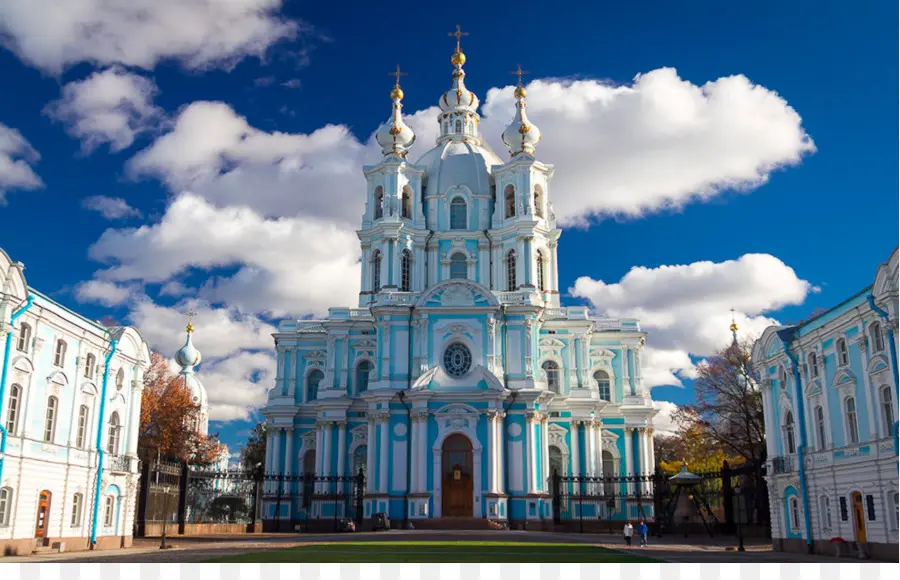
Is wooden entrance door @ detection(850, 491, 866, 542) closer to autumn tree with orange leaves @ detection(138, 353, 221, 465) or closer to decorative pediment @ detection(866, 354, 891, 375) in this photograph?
decorative pediment @ detection(866, 354, 891, 375)

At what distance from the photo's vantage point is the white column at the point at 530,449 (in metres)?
40.6

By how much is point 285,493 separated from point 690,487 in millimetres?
20343

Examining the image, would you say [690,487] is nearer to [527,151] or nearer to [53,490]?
[527,151]

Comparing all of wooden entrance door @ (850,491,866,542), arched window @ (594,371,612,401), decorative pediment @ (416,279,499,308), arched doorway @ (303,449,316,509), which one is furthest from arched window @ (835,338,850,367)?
arched doorway @ (303,449,316,509)

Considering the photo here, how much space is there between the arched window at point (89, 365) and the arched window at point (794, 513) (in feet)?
71.8

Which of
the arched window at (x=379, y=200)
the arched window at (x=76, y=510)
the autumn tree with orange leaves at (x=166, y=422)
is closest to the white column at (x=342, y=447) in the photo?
the autumn tree with orange leaves at (x=166, y=422)

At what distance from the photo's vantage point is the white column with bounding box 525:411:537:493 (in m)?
40.6

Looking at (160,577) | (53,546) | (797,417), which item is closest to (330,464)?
(53,546)

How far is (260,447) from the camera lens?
64062mm

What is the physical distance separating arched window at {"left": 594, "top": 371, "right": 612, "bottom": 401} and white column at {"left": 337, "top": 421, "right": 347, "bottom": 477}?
1400cm

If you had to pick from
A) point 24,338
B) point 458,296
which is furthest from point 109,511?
point 458,296

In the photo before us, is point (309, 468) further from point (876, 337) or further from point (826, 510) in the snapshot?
point (876, 337)

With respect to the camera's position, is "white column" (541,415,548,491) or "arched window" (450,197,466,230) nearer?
"white column" (541,415,548,491)

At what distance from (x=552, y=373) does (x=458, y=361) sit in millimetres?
6751
